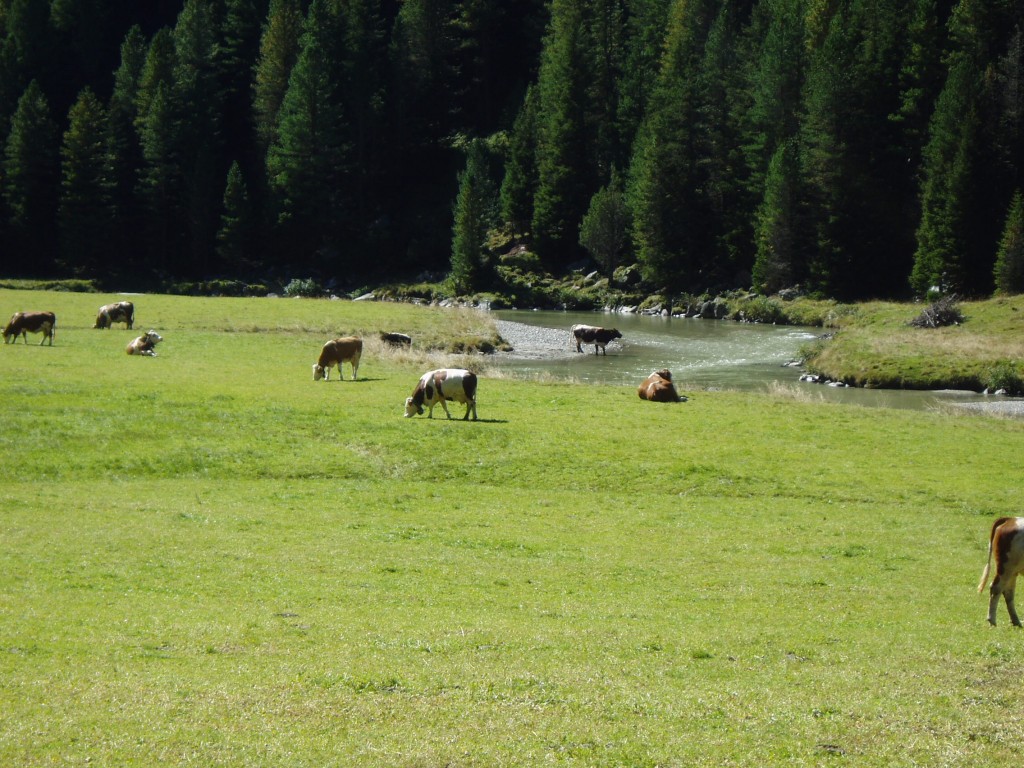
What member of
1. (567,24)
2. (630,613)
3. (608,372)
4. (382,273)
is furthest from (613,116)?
(630,613)

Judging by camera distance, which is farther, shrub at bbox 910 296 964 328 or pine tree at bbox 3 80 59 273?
pine tree at bbox 3 80 59 273

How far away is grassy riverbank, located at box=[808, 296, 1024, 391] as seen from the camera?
157 feet

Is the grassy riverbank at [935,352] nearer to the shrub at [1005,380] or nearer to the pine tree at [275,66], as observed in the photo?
the shrub at [1005,380]

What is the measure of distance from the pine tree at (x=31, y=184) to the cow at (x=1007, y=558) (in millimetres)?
106494

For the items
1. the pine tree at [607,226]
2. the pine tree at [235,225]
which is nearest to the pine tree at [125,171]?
the pine tree at [235,225]

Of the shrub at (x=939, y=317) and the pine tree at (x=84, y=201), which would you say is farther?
the pine tree at (x=84, y=201)

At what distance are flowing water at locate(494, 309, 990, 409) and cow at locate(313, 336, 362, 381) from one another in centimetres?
833

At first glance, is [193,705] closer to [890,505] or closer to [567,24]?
[890,505]

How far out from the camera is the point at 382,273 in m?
110

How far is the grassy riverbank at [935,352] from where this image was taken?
47.9 m

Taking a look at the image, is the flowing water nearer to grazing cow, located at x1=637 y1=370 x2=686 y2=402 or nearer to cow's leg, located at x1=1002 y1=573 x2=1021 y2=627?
grazing cow, located at x1=637 y1=370 x2=686 y2=402

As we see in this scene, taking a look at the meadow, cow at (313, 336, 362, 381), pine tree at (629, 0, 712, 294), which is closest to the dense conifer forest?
pine tree at (629, 0, 712, 294)

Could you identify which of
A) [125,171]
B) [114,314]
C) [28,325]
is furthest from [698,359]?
[125,171]

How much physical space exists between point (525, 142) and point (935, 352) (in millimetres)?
65327
